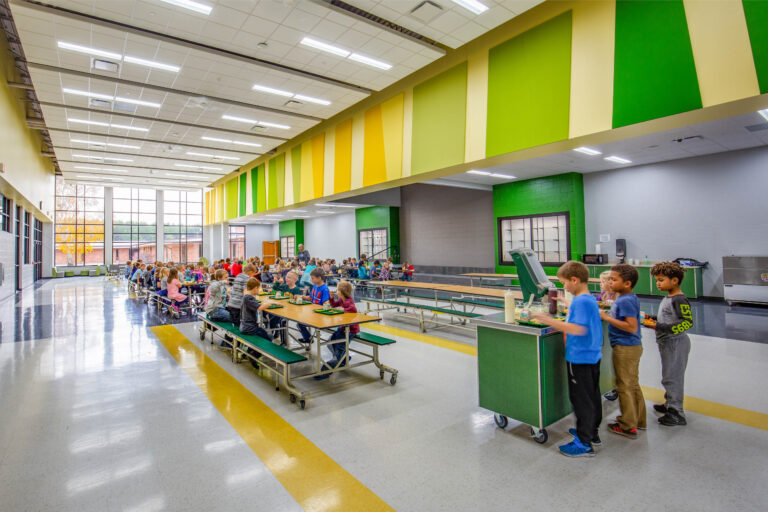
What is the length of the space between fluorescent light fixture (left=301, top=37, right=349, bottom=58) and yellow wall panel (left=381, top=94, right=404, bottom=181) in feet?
6.39

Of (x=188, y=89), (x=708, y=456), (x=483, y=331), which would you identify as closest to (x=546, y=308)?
(x=483, y=331)

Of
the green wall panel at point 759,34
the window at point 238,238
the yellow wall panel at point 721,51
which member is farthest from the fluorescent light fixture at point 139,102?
the window at point 238,238

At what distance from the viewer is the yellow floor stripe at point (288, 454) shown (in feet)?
7.31

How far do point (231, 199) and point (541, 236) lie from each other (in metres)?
14.0

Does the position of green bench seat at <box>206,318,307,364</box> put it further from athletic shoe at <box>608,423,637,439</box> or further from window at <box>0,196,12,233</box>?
window at <box>0,196,12,233</box>

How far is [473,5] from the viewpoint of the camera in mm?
4996

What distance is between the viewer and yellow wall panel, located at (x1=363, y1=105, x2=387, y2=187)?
8492mm

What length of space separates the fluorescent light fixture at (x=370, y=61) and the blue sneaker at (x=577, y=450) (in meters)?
6.43

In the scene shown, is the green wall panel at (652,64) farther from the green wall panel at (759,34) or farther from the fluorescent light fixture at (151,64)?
the fluorescent light fixture at (151,64)

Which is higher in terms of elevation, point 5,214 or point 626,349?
point 5,214

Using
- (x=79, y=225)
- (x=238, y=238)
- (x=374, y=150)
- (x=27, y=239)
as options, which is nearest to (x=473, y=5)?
(x=374, y=150)

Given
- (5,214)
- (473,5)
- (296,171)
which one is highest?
(473,5)

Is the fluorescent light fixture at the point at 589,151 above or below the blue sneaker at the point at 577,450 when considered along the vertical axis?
above

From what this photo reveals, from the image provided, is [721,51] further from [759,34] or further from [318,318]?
[318,318]
